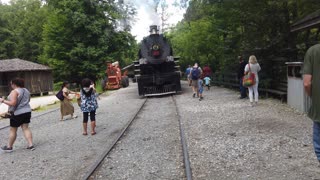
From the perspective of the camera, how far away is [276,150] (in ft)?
24.3

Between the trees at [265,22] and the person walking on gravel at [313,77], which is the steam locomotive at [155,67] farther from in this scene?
the person walking on gravel at [313,77]

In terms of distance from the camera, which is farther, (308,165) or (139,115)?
(139,115)

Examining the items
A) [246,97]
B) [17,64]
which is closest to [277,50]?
[246,97]

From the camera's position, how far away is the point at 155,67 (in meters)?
22.7

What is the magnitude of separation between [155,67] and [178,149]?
48.7 feet

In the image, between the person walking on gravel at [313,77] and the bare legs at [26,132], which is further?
the bare legs at [26,132]

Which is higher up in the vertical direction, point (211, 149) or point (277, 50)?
point (277, 50)

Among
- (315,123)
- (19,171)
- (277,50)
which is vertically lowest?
(19,171)

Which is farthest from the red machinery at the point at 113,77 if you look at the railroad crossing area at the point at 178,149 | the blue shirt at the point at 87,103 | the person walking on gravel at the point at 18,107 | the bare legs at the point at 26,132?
the person walking on gravel at the point at 18,107

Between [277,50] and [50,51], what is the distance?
1340 inches

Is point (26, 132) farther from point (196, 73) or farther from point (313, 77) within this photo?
point (196, 73)

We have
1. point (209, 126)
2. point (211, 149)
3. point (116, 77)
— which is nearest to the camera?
point (211, 149)

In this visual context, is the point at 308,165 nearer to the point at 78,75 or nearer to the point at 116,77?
the point at 116,77

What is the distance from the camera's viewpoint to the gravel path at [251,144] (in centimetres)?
614
